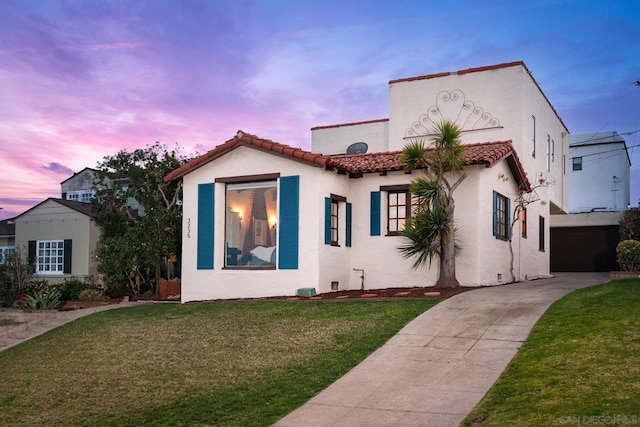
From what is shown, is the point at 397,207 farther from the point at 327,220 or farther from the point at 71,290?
the point at 71,290

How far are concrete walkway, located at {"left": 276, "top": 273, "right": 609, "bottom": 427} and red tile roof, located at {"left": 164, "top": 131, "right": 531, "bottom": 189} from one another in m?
5.16

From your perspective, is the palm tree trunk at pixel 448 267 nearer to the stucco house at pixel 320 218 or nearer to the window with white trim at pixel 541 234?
the stucco house at pixel 320 218

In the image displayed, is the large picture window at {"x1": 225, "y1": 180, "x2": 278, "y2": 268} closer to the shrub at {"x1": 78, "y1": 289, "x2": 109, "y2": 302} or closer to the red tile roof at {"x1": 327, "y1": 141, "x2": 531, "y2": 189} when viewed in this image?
the red tile roof at {"x1": 327, "y1": 141, "x2": 531, "y2": 189}

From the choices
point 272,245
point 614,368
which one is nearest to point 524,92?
point 272,245

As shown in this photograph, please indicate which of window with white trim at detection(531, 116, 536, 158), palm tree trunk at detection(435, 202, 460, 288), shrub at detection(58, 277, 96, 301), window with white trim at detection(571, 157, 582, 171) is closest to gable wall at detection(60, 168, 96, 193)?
shrub at detection(58, 277, 96, 301)

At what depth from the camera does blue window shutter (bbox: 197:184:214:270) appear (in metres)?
18.6

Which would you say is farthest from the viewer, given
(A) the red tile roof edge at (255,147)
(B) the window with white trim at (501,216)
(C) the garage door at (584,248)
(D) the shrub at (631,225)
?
(C) the garage door at (584,248)

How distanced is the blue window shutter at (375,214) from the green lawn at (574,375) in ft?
23.6

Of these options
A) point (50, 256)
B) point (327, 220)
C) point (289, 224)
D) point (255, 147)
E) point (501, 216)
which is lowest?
point (50, 256)

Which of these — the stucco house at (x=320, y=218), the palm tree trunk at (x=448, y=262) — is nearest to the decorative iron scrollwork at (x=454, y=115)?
the stucco house at (x=320, y=218)

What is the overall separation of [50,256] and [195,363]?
56.8 feet

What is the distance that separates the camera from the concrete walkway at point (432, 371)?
7863 mm

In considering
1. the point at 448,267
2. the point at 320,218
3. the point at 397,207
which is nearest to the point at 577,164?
the point at 397,207

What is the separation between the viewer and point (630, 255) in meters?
20.8
